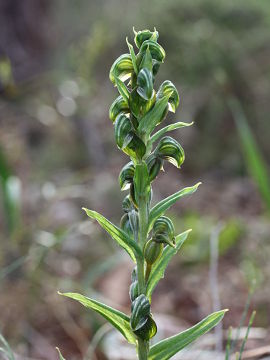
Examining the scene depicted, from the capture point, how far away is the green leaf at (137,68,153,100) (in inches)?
37.6

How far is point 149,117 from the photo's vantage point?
3.28 ft

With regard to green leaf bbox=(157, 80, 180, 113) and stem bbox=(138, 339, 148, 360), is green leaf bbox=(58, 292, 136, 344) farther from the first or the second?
green leaf bbox=(157, 80, 180, 113)

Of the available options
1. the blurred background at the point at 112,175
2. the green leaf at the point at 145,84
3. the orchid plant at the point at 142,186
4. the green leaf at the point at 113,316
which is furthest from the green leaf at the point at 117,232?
the blurred background at the point at 112,175

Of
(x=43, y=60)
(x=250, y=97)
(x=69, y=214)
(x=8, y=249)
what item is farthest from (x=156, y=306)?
(x=43, y=60)

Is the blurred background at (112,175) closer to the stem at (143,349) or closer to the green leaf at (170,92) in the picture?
the stem at (143,349)

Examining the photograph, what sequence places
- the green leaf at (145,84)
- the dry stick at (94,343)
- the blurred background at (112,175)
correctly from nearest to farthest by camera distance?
the green leaf at (145,84) → the dry stick at (94,343) → the blurred background at (112,175)

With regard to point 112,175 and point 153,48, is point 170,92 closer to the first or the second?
point 153,48

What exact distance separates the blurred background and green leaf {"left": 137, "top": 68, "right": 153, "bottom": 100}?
0.57m

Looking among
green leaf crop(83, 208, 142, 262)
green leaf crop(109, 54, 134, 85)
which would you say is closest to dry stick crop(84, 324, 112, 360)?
green leaf crop(83, 208, 142, 262)

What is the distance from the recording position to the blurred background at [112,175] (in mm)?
2512

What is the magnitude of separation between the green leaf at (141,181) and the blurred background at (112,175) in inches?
17.6

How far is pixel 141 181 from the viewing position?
1.00 m

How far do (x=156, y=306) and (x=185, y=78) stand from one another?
248 cm

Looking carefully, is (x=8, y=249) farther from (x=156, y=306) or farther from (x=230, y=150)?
(x=230, y=150)
